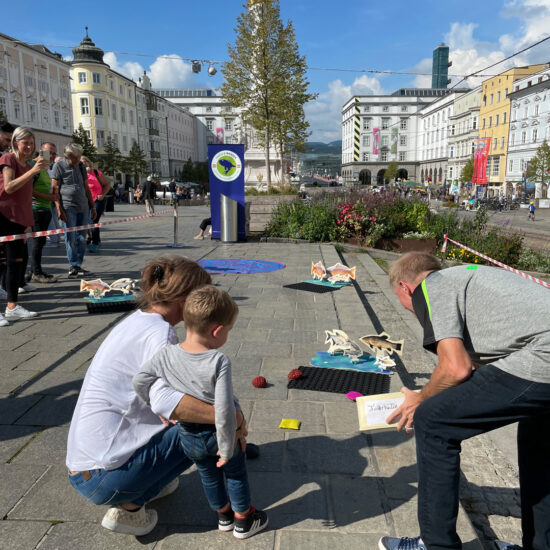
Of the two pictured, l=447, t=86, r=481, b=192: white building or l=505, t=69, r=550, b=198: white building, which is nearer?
l=505, t=69, r=550, b=198: white building

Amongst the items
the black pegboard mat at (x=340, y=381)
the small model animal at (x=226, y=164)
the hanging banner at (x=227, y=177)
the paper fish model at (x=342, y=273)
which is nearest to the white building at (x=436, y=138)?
the hanging banner at (x=227, y=177)

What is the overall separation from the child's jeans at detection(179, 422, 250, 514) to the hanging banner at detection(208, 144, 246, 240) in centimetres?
1142

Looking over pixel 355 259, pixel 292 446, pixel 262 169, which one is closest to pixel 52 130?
pixel 262 169

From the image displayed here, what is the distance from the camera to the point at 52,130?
52.2m

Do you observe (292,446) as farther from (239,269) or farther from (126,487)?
(239,269)

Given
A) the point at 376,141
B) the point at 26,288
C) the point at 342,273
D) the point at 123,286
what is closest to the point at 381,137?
the point at 376,141

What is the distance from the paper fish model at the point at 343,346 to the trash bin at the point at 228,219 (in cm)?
881

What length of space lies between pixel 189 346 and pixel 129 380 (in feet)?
1.13

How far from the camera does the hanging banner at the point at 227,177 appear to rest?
13.0 metres

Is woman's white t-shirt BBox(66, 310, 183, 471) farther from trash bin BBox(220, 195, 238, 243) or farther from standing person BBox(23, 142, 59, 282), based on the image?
trash bin BBox(220, 195, 238, 243)

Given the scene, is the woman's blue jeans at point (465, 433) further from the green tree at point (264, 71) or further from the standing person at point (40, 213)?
the green tree at point (264, 71)

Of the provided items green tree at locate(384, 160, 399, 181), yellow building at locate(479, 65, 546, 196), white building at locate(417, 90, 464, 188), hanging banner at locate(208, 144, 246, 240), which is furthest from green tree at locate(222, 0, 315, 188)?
green tree at locate(384, 160, 399, 181)

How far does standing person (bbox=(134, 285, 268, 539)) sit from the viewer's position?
188cm

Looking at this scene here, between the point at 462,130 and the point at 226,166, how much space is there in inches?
3186
